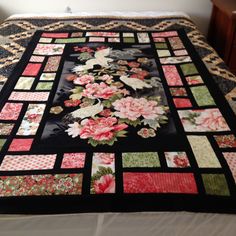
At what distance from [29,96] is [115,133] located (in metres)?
0.51

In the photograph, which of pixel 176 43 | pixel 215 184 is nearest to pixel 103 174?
pixel 215 184

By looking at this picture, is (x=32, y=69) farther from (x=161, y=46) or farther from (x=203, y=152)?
(x=203, y=152)

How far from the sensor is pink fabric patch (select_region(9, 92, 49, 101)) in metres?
1.42

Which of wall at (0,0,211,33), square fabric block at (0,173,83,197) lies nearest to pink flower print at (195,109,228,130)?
square fabric block at (0,173,83,197)

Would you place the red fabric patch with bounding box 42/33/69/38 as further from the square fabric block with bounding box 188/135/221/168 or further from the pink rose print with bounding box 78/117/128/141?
the square fabric block with bounding box 188/135/221/168

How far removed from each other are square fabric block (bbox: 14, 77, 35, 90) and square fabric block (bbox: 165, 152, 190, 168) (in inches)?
31.9

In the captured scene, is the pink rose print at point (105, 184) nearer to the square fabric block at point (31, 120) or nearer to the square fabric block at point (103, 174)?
the square fabric block at point (103, 174)

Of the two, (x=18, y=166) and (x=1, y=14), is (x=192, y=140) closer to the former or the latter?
(x=18, y=166)

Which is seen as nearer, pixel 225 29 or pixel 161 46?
pixel 161 46

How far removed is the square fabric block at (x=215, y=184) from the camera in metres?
0.94

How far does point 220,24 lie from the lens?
2.57 metres

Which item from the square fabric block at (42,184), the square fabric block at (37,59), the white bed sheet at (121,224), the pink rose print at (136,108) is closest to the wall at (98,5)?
the square fabric block at (37,59)

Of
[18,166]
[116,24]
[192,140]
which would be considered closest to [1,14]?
[116,24]

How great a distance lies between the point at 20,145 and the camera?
113 cm
